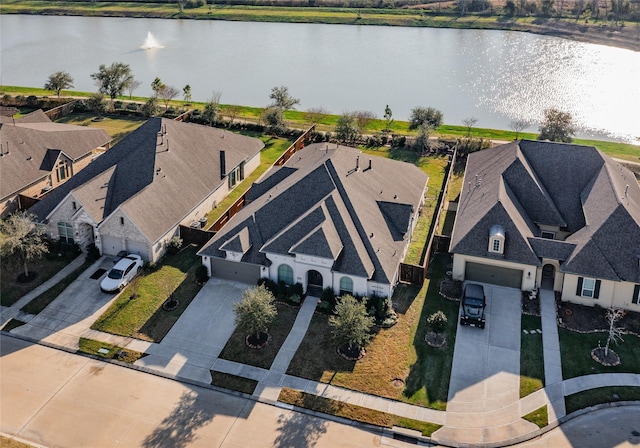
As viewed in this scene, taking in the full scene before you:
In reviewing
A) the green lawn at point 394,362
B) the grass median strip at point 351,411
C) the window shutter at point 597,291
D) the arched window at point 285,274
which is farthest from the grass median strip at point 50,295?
the window shutter at point 597,291

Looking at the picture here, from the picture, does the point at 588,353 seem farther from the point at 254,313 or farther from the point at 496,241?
the point at 254,313

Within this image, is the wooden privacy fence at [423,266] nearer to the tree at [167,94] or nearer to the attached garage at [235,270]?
the attached garage at [235,270]

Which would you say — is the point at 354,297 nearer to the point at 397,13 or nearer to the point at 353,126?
the point at 353,126

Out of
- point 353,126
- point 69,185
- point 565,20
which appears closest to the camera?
point 69,185

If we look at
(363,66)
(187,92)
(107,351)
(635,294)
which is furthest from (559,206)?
(363,66)

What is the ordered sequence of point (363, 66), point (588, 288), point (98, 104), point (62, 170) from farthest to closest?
point (363, 66) → point (98, 104) → point (62, 170) → point (588, 288)

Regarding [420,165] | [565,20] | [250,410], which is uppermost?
[565,20]

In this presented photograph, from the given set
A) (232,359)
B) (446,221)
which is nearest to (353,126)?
(446,221)

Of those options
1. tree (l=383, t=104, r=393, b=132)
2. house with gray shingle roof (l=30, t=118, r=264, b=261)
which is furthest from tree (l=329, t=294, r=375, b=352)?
tree (l=383, t=104, r=393, b=132)
